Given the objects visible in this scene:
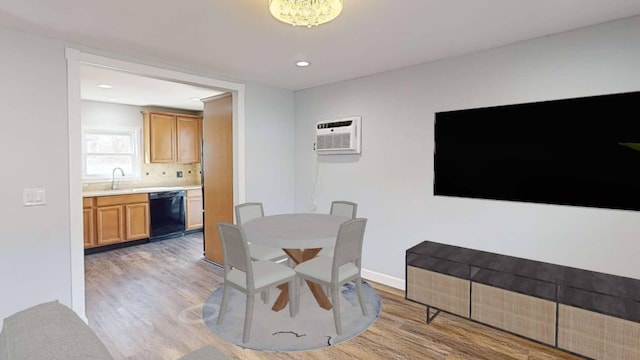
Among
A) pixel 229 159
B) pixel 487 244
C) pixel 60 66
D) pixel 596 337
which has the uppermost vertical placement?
pixel 60 66

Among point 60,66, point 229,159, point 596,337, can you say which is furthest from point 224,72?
point 596,337

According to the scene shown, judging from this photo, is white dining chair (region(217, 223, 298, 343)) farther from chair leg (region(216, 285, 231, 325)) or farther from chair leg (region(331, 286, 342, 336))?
chair leg (region(331, 286, 342, 336))

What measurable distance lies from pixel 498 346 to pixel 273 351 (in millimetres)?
1659

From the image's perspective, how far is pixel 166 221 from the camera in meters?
5.61

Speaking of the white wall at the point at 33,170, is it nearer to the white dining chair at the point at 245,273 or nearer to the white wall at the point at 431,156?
the white dining chair at the point at 245,273

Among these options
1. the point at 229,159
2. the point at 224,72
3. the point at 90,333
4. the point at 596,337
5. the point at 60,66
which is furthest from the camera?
the point at 229,159

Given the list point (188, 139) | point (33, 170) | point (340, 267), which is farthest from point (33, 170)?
point (188, 139)

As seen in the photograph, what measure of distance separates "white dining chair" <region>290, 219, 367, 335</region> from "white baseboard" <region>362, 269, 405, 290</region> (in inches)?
30.2

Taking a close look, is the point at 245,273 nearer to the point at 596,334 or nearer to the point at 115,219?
the point at 596,334

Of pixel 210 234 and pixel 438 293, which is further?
pixel 210 234

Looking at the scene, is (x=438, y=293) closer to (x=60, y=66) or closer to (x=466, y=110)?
(x=466, y=110)

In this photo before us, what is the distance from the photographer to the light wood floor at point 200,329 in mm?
2344

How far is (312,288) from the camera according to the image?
3020mm

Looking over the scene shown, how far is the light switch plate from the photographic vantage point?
2.48 m
